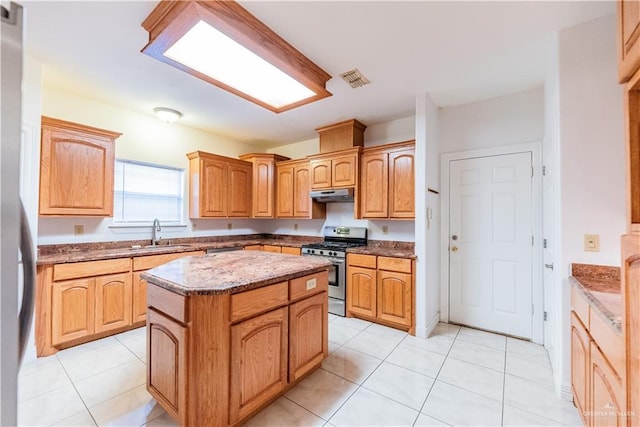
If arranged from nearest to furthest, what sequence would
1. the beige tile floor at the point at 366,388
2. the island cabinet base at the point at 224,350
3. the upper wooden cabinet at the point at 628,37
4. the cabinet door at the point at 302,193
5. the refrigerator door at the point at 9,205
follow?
1. the refrigerator door at the point at 9,205
2. the upper wooden cabinet at the point at 628,37
3. the island cabinet base at the point at 224,350
4. the beige tile floor at the point at 366,388
5. the cabinet door at the point at 302,193

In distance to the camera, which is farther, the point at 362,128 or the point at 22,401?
the point at 362,128

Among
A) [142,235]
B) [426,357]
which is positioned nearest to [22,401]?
[142,235]

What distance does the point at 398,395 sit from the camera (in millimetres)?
1917

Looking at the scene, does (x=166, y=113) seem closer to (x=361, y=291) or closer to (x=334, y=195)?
(x=334, y=195)

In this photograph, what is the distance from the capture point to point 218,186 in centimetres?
416

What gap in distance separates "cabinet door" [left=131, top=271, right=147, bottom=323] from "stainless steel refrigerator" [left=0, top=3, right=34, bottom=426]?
8.31ft

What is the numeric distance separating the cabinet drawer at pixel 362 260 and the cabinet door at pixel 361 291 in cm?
5

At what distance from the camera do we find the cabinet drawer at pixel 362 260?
10.6 ft

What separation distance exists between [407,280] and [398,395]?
128 centimetres

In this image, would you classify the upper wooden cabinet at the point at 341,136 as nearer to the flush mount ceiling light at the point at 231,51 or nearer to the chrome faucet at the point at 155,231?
the flush mount ceiling light at the point at 231,51

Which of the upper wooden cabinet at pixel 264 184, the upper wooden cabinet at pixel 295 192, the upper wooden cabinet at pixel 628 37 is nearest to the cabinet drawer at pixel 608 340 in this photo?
the upper wooden cabinet at pixel 628 37

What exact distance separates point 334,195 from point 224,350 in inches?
105

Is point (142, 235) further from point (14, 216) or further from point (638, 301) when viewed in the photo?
point (638, 301)

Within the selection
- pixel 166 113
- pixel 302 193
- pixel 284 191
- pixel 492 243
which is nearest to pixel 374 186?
pixel 302 193
